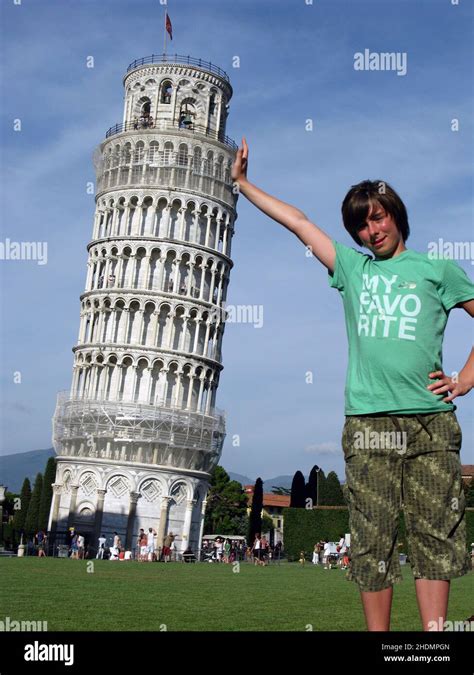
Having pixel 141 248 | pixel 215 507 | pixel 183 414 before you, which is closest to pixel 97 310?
pixel 141 248

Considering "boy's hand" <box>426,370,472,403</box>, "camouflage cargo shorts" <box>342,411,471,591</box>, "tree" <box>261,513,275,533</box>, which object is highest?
"tree" <box>261,513,275,533</box>

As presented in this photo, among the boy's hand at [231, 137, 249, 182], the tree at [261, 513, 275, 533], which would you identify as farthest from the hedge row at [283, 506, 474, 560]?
the tree at [261, 513, 275, 533]

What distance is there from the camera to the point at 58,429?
194 feet

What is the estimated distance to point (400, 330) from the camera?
392 cm

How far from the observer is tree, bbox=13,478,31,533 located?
2862 inches

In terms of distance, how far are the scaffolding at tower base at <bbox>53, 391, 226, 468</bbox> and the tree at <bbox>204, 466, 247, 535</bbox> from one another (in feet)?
99.2

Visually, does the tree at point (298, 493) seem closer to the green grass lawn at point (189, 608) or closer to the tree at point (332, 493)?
the tree at point (332, 493)

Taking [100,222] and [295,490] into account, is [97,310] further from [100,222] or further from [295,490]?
[295,490]

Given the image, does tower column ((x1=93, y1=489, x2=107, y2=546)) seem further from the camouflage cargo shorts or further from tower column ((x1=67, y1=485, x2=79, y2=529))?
the camouflage cargo shorts

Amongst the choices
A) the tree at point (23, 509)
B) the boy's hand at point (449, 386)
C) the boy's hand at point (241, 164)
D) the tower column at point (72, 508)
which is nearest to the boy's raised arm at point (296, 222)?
the boy's hand at point (241, 164)

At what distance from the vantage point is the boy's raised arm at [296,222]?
4.23 meters

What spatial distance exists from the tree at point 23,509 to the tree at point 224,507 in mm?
20284

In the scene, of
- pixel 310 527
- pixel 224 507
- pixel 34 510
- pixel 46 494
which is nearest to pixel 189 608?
pixel 310 527

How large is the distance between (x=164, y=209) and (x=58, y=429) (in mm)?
17464
